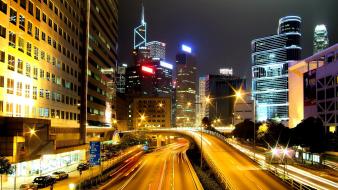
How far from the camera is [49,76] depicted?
8544 cm

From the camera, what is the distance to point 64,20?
95188mm

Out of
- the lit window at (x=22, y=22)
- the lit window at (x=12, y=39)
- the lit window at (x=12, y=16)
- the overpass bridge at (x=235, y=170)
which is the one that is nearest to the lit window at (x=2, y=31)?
the lit window at (x=12, y=39)

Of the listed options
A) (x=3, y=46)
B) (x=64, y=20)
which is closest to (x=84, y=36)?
(x=64, y=20)

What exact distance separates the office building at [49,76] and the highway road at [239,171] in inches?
1199

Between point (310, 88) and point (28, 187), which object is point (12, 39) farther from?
point (310, 88)

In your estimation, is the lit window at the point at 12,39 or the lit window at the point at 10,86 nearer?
the lit window at the point at 10,86

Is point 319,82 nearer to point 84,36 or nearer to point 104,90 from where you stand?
point 104,90

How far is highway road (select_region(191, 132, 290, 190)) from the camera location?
54.8 meters

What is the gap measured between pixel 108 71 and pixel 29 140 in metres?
91.9

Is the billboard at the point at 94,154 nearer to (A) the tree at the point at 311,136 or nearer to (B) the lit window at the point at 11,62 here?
(B) the lit window at the point at 11,62

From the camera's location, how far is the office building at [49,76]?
63.4m

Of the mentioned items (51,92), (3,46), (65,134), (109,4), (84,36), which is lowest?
(65,134)

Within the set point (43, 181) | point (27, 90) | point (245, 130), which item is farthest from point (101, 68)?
point (43, 181)

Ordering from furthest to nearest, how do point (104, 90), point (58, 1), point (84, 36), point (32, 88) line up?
point (104, 90)
point (84, 36)
point (58, 1)
point (32, 88)
